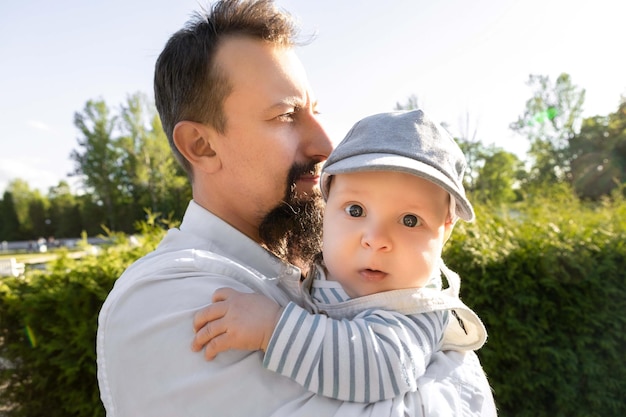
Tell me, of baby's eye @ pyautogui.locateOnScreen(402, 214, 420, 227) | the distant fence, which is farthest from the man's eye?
the distant fence

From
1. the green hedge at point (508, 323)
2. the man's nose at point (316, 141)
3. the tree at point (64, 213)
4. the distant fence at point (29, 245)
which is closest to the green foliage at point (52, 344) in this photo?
the green hedge at point (508, 323)

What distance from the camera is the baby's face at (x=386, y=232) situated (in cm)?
144

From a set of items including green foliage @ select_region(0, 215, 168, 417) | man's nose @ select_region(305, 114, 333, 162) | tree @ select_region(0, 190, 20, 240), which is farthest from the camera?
tree @ select_region(0, 190, 20, 240)

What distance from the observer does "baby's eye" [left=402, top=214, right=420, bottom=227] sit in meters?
1.46

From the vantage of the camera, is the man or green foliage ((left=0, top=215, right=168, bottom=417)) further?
green foliage ((left=0, top=215, right=168, bottom=417))

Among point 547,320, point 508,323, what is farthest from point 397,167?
point 547,320

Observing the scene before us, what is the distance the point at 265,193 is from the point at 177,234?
43 cm

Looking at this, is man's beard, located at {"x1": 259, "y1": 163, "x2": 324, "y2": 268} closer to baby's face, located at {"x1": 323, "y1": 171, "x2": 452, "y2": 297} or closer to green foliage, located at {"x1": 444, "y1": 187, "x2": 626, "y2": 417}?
baby's face, located at {"x1": 323, "y1": 171, "x2": 452, "y2": 297}

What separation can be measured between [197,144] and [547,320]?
413 cm

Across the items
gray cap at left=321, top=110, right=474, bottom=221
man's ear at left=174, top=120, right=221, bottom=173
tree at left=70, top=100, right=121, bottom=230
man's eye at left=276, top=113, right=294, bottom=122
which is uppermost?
gray cap at left=321, top=110, right=474, bottom=221

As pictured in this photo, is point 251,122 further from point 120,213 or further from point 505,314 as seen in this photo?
point 120,213

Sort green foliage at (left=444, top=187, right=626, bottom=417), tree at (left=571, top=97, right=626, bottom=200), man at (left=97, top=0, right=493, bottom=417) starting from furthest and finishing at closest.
A: tree at (left=571, top=97, right=626, bottom=200) < green foliage at (left=444, top=187, right=626, bottom=417) < man at (left=97, top=0, right=493, bottom=417)

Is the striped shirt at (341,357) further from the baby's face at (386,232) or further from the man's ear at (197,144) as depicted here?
the man's ear at (197,144)

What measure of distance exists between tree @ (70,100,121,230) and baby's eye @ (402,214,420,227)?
5239 cm
